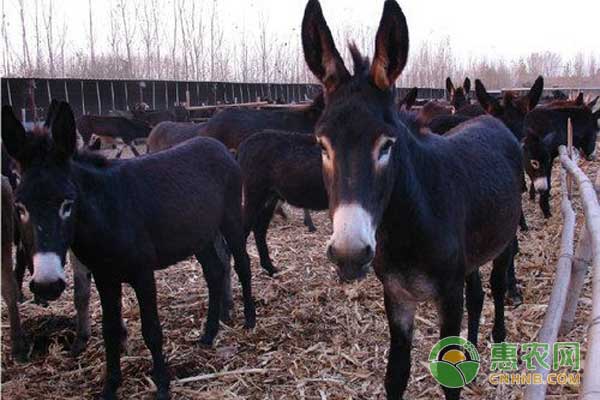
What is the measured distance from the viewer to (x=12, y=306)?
3889 mm

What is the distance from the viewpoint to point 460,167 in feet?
9.00

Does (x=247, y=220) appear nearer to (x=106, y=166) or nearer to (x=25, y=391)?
(x=106, y=166)

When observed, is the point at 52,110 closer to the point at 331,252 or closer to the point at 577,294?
the point at 331,252

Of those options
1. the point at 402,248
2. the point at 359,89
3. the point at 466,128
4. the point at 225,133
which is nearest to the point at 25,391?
the point at 402,248

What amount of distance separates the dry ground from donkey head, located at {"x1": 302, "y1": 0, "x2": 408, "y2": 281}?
6.57 feet

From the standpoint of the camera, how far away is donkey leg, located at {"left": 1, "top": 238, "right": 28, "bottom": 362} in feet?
12.8

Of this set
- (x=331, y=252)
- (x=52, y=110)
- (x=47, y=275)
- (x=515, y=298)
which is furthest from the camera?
(x=515, y=298)

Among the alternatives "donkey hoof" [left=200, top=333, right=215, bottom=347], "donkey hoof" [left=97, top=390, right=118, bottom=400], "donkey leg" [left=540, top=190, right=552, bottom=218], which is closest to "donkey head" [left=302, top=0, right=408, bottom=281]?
"donkey hoof" [left=97, top=390, right=118, bottom=400]

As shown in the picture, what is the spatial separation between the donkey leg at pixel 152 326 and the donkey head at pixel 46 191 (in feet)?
1.86

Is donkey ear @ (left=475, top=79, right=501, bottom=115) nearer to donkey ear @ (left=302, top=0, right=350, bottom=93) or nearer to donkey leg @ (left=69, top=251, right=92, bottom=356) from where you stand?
donkey ear @ (left=302, top=0, right=350, bottom=93)

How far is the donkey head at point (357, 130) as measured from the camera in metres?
1.75

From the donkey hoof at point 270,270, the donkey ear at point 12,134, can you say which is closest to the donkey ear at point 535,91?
the donkey hoof at point 270,270

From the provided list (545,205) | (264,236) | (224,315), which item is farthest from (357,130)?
(545,205)

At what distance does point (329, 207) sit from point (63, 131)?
1820mm
